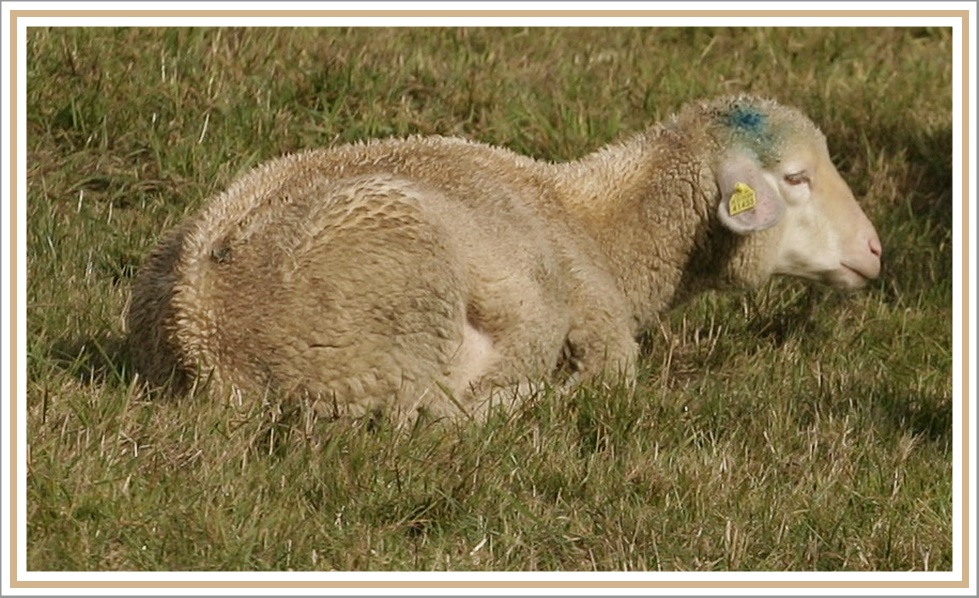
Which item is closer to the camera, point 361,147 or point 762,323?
point 361,147

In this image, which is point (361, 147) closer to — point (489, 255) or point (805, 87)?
point (489, 255)

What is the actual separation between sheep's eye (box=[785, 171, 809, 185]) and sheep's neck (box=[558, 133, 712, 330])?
0.32 m

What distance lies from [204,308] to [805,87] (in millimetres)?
4733

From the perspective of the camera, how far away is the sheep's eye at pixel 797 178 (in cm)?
717

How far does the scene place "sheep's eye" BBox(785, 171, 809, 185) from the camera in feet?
23.5

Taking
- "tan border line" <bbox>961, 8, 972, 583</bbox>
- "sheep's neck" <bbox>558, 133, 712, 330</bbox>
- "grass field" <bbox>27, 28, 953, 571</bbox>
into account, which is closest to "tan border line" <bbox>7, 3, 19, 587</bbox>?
"grass field" <bbox>27, 28, 953, 571</bbox>

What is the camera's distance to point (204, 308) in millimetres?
6043

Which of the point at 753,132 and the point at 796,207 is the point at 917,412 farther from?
the point at 753,132

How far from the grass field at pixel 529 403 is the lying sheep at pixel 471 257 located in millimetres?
194

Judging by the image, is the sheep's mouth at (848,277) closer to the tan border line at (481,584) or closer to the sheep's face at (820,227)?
the sheep's face at (820,227)

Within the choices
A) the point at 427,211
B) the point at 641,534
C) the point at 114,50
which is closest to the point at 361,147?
the point at 427,211

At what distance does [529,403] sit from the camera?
643 cm

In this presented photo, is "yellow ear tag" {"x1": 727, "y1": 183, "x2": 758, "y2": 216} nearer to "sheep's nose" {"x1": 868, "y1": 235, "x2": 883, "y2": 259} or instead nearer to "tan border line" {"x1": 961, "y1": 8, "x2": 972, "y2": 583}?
"sheep's nose" {"x1": 868, "y1": 235, "x2": 883, "y2": 259}

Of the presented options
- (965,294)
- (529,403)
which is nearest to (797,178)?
(965,294)
